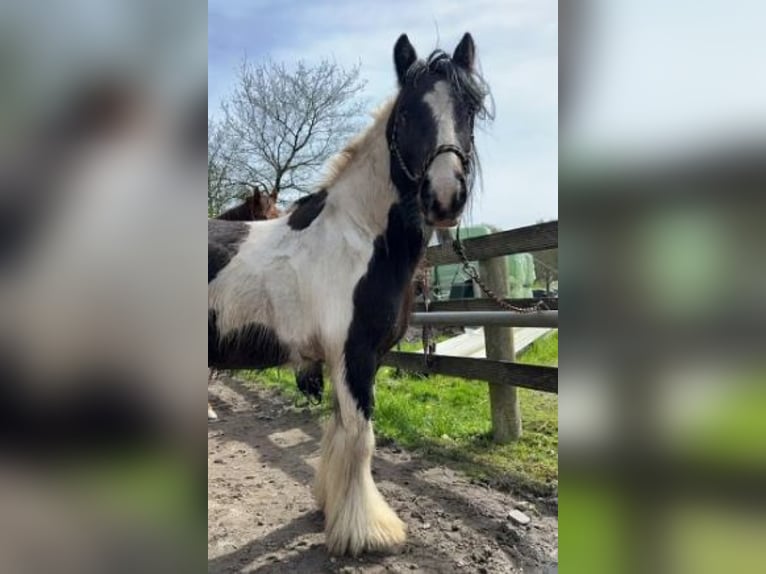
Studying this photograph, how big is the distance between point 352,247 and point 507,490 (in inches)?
60.6

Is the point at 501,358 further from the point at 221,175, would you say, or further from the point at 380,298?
the point at 221,175

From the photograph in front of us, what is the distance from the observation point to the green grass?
9.61ft

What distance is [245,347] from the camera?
217 centimetres

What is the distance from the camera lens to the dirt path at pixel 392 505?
206 cm

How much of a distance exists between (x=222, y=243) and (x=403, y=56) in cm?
114

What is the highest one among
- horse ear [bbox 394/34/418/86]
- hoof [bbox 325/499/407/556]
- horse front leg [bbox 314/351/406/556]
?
horse ear [bbox 394/34/418/86]

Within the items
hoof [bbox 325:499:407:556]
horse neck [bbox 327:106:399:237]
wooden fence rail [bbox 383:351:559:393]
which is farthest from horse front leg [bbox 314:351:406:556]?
horse neck [bbox 327:106:399:237]

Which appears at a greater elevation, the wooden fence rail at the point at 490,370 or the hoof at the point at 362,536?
the wooden fence rail at the point at 490,370

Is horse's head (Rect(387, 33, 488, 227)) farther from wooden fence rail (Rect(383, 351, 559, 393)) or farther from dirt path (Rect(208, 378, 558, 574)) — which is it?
dirt path (Rect(208, 378, 558, 574))

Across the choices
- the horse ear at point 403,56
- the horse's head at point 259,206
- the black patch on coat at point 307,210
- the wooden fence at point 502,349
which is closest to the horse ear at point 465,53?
the horse ear at point 403,56

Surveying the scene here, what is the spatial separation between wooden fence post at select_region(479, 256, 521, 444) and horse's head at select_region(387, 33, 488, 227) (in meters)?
1.38

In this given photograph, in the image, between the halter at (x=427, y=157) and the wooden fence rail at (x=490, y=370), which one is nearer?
the halter at (x=427, y=157)

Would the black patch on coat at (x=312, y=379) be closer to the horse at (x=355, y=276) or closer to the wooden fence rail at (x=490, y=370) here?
the horse at (x=355, y=276)

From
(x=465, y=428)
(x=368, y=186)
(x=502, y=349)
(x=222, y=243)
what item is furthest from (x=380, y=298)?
(x=465, y=428)
